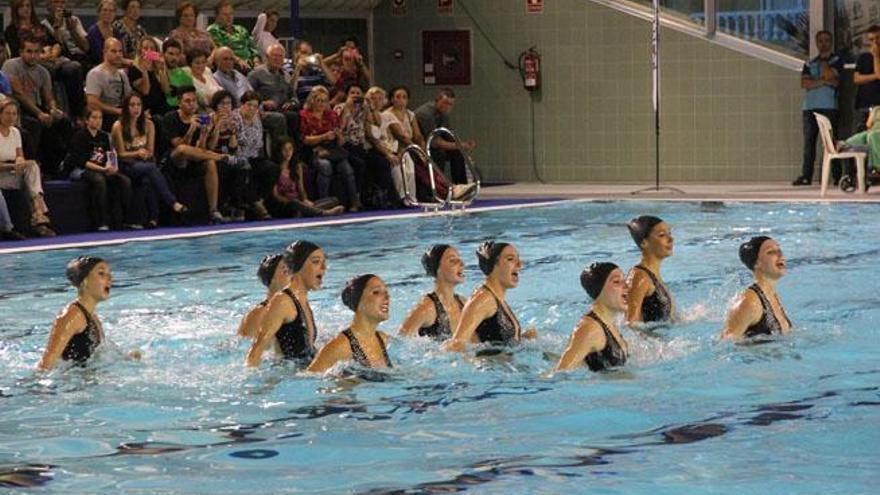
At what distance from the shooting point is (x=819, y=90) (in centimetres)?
1997

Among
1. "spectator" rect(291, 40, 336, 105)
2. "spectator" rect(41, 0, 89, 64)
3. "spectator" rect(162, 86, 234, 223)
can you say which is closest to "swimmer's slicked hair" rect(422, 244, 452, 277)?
"spectator" rect(162, 86, 234, 223)

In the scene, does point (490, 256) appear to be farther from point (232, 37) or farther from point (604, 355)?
point (232, 37)

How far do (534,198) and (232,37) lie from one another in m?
4.01

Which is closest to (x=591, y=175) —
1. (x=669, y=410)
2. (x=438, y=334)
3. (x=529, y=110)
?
(x=529, y=110)

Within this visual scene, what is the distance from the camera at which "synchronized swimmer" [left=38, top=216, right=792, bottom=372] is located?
796 cm

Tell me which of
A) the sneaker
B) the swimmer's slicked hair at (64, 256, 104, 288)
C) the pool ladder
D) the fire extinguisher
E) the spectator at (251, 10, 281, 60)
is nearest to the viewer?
the swimmer's slicked hair at (64, 256, 104, 288)

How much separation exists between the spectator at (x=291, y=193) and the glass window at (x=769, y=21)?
621 cm

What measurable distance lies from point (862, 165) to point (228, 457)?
13419 millimetres

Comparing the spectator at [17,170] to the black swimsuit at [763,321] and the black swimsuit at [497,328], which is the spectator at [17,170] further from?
the black swimsuit at [763,321]

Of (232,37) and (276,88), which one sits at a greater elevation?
(232,37)

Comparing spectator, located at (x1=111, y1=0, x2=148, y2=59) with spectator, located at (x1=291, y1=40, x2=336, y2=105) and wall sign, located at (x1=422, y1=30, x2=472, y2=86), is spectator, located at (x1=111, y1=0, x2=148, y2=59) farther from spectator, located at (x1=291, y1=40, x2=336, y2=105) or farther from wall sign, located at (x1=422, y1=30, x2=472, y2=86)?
wall sign, located at (x1=422, y1=30, x2=472, y2=86)

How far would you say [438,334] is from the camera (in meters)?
9.07

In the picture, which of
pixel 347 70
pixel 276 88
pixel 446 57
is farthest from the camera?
pixel 446 57

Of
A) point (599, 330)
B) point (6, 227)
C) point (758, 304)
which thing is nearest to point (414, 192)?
point (6, 227)
